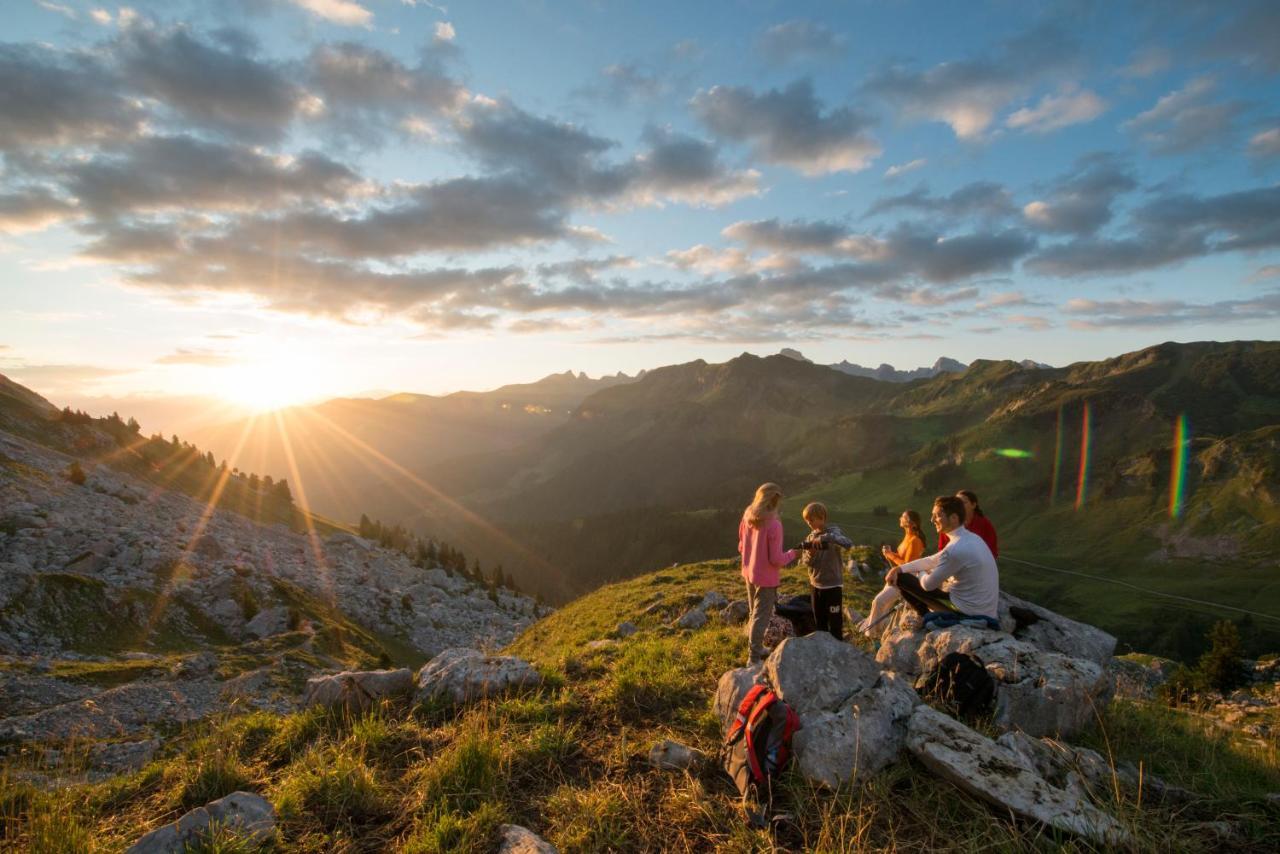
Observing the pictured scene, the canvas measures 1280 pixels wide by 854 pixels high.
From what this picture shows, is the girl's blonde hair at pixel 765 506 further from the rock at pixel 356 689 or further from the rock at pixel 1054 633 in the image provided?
the rock at pixel 356 689

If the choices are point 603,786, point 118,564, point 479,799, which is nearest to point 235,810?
point 479,799

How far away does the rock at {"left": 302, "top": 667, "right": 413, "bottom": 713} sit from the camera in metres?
9.53

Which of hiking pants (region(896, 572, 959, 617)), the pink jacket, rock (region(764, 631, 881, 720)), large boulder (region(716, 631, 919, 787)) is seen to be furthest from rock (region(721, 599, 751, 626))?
rock (region(764, 631, 881, 720))

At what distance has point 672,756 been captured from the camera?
745cm

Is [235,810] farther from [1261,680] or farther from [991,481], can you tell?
[991,481]

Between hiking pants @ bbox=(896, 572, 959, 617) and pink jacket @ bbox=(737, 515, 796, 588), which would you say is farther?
pink jacket @ bbox=(737, 515, 796, 588)

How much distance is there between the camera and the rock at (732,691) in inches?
315

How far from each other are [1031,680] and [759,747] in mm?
4250

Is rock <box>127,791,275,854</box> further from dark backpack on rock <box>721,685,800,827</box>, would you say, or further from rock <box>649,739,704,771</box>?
dark backpack on rock <box>721,685,800,827</box>

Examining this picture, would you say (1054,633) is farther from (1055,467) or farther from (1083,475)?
(1055,467)

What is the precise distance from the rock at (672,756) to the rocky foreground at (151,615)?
6.20 m

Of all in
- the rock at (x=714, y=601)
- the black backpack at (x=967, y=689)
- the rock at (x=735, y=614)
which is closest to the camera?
the black backpack at (x=967, y=689)

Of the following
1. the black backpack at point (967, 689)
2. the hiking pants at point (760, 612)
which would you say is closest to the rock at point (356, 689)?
the hiking pants at point (760, 612)

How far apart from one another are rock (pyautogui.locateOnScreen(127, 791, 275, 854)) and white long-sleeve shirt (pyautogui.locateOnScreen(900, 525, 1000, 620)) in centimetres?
1015
